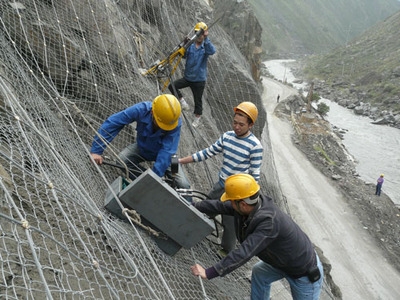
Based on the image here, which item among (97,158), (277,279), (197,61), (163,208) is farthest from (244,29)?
(163,208)

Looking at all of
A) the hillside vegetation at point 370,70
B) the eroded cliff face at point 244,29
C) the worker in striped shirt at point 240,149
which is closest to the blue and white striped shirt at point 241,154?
the worker in striped shirt at point 240,149

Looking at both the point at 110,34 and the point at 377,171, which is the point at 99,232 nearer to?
the point at 110,34

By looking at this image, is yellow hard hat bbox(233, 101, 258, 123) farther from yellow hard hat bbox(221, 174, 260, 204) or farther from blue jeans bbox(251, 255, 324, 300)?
blue jeans bbox(251, 255, 324, 300)

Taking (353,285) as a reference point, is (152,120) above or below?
above

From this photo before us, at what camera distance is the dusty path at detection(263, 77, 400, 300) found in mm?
12039

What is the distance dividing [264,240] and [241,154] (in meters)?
1.25

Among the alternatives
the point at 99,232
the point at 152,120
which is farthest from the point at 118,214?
the point at 152,120

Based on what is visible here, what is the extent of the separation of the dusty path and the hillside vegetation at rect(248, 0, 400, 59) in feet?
279

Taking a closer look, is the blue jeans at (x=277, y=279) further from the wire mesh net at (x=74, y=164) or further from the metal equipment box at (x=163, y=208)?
the metal equipment box at (x=163, y=208)

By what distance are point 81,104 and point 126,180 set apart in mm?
1693

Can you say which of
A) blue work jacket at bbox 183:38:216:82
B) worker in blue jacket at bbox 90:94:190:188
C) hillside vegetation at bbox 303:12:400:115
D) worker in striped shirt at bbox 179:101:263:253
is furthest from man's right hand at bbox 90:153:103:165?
hillside vegetation at bbox 303:12:400:115

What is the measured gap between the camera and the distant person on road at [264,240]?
294 centimetres

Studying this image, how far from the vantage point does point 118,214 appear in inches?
134

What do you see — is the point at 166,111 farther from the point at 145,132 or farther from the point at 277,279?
the point at 277,279
